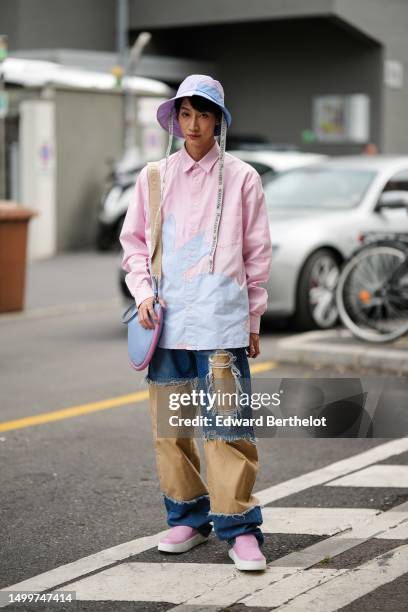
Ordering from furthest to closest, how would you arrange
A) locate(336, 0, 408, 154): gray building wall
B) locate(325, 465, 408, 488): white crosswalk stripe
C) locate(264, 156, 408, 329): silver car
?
locate(336, 0, 408, 154): gray building wall → locate(264, 156, 408, 329): silver car → locate(325, 465, 408, 488): white crosswalk stripe

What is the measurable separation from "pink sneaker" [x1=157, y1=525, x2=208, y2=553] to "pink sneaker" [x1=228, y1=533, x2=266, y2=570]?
0.23 m

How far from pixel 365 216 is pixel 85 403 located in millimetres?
4495

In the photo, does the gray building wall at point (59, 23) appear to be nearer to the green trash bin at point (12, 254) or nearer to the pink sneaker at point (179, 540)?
the green trash bin at point (12, 254)

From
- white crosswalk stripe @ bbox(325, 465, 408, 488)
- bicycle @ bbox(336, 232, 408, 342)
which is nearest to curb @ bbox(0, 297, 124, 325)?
bicycle @ bbox(336, 232, 408, 342)

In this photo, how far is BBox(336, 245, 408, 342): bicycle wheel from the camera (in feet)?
33.1

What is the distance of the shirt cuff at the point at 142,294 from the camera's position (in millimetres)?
4875

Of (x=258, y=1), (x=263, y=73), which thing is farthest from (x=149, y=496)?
(x=263, y=73)

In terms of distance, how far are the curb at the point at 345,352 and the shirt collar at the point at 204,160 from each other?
4.59m

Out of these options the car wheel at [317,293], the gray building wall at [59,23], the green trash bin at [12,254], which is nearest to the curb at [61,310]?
the green trash bin at [12,254]

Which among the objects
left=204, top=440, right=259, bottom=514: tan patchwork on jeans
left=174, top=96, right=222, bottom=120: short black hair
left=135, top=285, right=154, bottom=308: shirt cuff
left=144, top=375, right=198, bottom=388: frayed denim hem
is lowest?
left=204, top=440, right=259, bottom=514: tan patchwork on jeans

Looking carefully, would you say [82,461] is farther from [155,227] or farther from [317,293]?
[317,293]

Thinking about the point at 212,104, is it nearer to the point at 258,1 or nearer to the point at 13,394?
the point at 13,394

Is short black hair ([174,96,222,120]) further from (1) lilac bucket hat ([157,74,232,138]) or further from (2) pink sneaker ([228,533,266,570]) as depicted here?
(2) pink sneaker ([228,533,266,570])

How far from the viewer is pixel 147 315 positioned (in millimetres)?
4855
